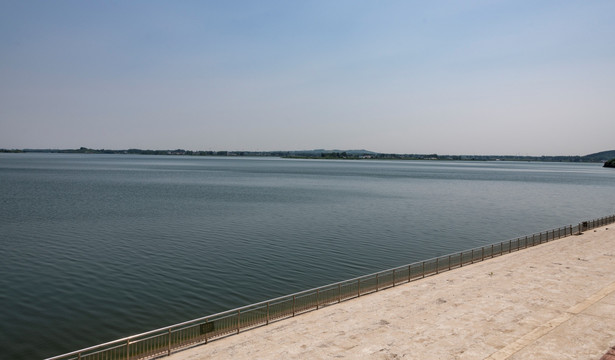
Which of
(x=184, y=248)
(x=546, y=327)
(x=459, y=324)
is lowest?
(x=184, y=248)

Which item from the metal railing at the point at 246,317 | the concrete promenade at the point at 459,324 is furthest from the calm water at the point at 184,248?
the concrete promenade at the point at 459,324

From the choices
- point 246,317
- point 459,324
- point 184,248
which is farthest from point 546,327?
point 184,248

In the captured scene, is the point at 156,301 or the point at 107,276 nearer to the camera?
the point at 156,301

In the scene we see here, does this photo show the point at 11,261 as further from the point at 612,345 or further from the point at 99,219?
the point at 612,345

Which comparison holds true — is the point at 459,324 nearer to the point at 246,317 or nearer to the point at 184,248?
the point at 246,317

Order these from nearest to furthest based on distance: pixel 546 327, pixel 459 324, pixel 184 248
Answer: pixel 546 327 → pixel 459 324 → pixel 184 248

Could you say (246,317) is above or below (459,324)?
below

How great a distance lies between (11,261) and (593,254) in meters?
52.3

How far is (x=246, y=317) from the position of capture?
25.5 metres

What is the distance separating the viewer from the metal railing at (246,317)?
1925 centimetres

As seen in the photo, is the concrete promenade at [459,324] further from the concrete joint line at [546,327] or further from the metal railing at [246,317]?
the metal railing at [246,317]

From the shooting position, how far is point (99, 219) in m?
61.3

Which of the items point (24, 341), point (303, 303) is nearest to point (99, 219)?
point (24, 341)

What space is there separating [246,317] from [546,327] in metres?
16.0
